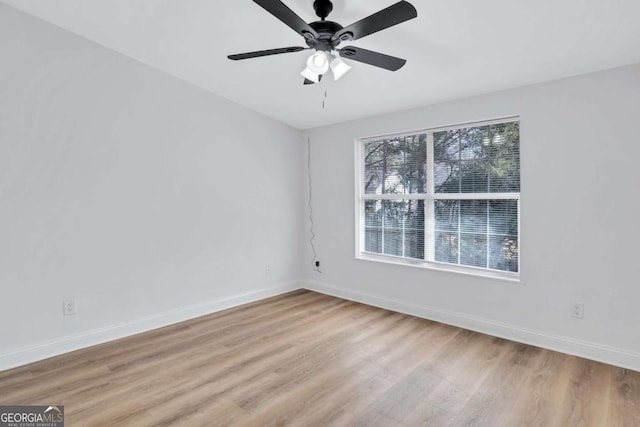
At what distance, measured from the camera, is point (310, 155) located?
15.3ft

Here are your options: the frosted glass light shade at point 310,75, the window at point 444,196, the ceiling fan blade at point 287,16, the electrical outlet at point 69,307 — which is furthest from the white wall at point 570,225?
the electrical outlet at point 69,307

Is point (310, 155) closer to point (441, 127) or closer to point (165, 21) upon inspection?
point (441, 127)

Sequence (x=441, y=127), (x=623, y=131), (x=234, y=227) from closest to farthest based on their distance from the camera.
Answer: (x=623, y=131), (x=441, y=127), (x=234, y=227)

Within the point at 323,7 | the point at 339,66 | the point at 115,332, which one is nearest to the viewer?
the point at 323,7

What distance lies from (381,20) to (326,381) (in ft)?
7.45

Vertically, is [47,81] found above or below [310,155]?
above

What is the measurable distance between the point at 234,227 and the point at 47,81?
214 centimetres

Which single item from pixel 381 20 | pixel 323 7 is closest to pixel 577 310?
pixel 381 20

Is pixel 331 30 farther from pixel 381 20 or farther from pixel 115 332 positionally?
pixel 115 332

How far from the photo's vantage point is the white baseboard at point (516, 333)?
2486mm

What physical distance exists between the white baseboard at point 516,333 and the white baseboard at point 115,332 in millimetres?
1460

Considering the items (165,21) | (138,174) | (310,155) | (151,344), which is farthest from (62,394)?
(310,155)

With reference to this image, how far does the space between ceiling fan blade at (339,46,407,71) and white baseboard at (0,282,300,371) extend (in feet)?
9.75

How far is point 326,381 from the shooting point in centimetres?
230
